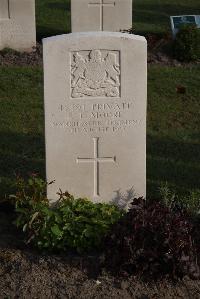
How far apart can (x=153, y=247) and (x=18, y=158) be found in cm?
298

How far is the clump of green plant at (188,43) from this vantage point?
35.4ft

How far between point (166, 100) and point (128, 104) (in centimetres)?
393

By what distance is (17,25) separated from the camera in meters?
11.4

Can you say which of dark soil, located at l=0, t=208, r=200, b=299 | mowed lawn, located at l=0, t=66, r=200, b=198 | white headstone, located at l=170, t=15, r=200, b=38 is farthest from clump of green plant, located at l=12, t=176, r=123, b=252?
white headstone, located at l=170, t=15, r=200, b=38

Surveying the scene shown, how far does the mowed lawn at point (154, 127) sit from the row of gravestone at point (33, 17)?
1376 mm

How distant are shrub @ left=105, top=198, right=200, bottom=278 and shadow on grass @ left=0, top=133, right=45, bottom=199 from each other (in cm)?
175

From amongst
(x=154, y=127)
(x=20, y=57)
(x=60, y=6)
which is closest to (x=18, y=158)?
(x=154, y=127)

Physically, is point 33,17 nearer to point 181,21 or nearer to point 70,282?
point 181,21

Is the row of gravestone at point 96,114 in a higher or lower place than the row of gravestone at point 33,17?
lower

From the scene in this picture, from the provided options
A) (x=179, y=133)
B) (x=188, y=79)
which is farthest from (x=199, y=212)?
(x=188, y=79)

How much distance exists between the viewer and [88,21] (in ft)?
37.7

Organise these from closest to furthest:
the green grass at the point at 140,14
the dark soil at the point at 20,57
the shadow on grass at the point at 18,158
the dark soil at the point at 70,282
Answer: the dark soil at the point at 70,282, the shadow on grass at the point at 18,158, the dark soil at the point at 20,57, the green grass at the point at 140,14

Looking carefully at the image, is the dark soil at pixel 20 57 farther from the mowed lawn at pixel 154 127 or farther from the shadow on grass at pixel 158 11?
the shadow on grass at pixel 158 11

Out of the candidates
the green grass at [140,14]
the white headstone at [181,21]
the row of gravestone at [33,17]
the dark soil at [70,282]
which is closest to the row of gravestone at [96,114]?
the dark soil at [70,282]
